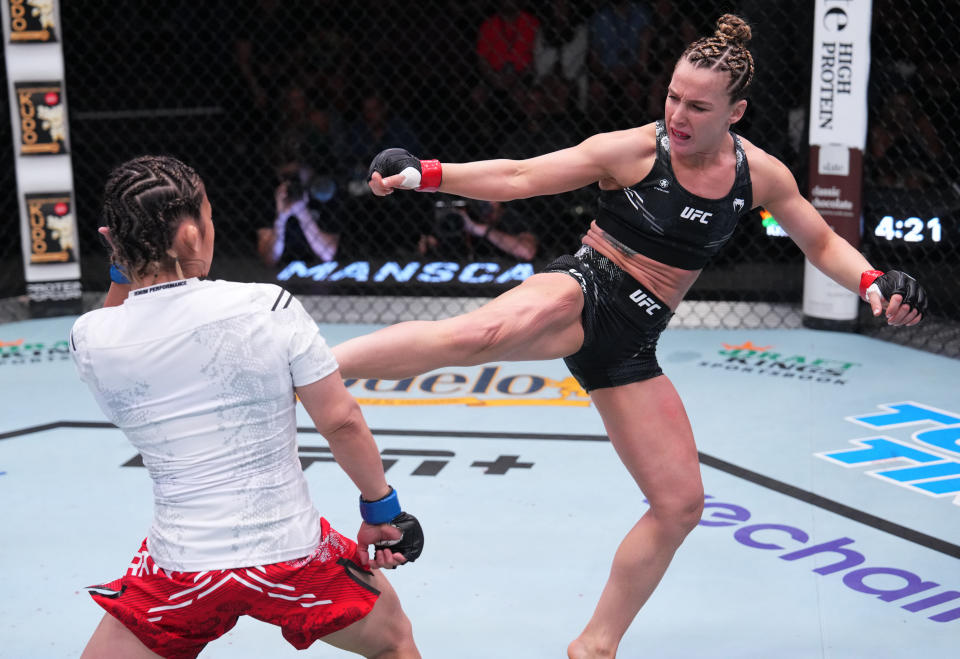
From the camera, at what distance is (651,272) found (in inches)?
79.7

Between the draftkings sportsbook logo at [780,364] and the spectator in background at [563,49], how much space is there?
5.19 ft

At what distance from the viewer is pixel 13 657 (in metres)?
2.17

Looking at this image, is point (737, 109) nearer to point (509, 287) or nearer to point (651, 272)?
point (651, 272)

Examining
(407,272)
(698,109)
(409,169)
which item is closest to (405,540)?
(409,169)

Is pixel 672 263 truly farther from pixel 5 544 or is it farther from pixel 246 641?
pixel 5 544

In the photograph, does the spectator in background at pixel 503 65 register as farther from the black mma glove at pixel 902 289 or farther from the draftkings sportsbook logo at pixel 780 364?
the black mma glove at pixel 902 289

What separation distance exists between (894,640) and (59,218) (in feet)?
13.9

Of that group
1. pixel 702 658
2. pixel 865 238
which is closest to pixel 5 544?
pixel 702 658

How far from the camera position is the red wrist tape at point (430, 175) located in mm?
1931

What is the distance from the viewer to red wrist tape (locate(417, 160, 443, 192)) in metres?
1.93

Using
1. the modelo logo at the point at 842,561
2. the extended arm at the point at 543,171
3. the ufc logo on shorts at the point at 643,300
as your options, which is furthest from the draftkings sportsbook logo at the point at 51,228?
the ufc logo on shorts at the point at 643,300

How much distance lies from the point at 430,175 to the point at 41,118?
12.3 ft

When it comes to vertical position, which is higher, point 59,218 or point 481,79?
point 481,79

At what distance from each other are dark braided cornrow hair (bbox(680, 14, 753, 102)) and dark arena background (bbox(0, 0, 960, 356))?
3.16m
